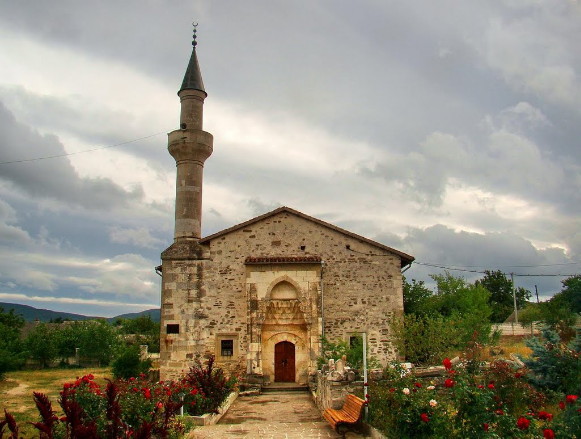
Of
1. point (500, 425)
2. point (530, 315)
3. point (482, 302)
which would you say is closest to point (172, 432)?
point (500, 425)

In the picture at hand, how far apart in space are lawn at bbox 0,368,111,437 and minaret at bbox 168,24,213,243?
257 inches

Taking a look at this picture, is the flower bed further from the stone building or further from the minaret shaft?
the minaret shaft

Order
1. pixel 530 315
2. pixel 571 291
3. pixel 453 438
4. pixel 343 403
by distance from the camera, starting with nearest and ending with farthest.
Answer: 1. pixel 453 438
2. pixel 343 403
3. pixel 530 315
4. pixel 571 291

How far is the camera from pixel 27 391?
2072 centimetres

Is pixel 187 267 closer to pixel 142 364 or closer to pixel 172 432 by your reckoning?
pixel 142 364

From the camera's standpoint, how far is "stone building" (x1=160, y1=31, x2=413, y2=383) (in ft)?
62.4

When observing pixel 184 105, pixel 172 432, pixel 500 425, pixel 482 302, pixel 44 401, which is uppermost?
pixel 184 105

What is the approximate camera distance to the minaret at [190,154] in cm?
2075

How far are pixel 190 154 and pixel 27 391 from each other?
38.1 feet

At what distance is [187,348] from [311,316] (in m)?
4.80

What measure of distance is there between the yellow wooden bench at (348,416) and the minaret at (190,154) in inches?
470

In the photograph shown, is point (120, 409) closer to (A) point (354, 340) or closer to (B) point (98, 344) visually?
(A) point (354, 340)

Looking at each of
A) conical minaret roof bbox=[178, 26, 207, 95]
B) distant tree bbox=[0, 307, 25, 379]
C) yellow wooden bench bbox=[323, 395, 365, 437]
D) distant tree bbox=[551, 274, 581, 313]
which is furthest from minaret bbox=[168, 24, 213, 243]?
distant tree bbox=[551, 274, 581, 313]

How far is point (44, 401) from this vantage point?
15.1ft
